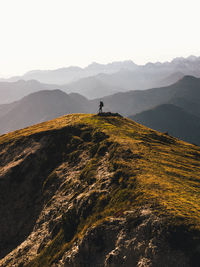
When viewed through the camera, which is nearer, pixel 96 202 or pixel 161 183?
pixel 161 183

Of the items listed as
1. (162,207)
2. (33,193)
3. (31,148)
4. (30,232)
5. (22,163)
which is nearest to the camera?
(162,207)

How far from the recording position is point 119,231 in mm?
33719

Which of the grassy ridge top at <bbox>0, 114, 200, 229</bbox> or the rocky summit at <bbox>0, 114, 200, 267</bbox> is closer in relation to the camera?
the rocky summit at <bbox>0, 114, 200, 267</bbox>

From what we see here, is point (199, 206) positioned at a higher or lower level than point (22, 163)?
higher

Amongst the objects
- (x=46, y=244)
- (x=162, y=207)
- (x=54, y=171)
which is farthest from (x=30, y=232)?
(x=162, y=207)

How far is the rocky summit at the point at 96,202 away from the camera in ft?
99.8

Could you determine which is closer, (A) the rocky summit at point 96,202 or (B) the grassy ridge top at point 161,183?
(A) the rocky summit at point 96,202

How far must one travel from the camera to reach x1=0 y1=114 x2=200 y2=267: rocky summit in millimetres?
30422

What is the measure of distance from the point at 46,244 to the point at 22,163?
118 ft

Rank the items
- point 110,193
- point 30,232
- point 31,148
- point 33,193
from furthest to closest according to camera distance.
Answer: point 31,148 → point 33,193 → point 30,232 → point 110,193

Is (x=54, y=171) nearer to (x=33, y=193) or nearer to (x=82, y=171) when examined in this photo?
(x=33, y=193)

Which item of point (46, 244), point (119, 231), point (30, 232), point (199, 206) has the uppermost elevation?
point (199, 206)

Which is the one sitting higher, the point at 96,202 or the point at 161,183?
the point at 161,183

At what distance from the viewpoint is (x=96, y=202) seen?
144ft
